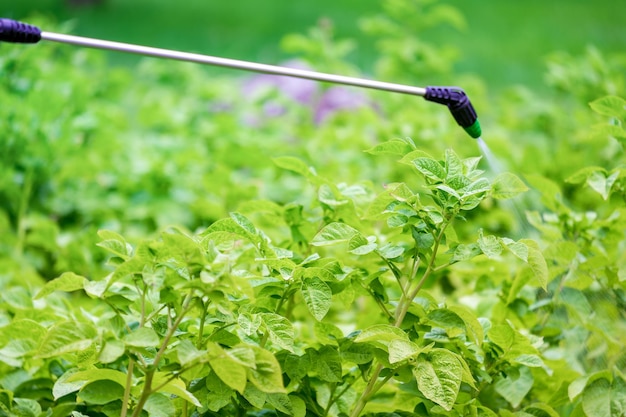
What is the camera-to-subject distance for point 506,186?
1051 millimetres

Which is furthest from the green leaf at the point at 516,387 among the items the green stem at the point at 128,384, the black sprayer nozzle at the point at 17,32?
the black sprayer nozzle at the point at 17,32

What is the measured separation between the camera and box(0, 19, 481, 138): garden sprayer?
1.05 meters

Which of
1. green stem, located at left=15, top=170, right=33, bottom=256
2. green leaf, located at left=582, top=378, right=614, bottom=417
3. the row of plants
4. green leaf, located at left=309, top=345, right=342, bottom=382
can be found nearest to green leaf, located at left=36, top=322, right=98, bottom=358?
the row of plants

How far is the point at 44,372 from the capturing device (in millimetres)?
1279

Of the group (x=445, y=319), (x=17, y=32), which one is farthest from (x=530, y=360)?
(x=17, y=32)

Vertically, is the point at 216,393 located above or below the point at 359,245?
below

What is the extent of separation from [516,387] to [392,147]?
1.45ft

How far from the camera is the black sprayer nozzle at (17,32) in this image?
3.41ft

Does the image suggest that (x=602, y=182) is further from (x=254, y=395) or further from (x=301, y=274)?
(x=254, y=395)

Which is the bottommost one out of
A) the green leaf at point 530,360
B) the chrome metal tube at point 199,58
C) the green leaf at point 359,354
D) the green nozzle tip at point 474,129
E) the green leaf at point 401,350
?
the green leaf at point 530,360

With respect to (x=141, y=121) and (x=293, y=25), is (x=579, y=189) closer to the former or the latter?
(x=141, y=121)

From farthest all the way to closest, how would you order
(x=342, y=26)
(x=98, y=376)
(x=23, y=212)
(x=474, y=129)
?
(x=342, y=26) → (x=23, y=212) → (x=474, y=129) → (x=98, y=376)

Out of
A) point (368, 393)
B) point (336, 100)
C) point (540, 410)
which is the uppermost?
point (368, 393)

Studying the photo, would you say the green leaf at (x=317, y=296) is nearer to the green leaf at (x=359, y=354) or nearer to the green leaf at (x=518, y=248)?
the green leaf at (x=359, y=354)
